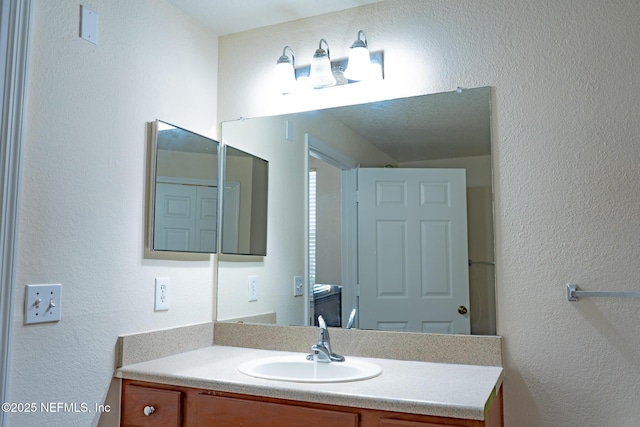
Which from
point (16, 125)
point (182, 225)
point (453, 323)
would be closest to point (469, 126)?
point (453, 323)

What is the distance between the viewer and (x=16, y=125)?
142 cm

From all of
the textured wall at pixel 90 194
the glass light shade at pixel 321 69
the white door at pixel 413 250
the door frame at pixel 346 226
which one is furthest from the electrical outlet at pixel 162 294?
the glass light shade at pixel 321 69

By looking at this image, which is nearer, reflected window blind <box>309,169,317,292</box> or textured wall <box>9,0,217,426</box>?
textured wall <box>9,0,217,426</box>

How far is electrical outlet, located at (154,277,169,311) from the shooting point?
1888 millimetres

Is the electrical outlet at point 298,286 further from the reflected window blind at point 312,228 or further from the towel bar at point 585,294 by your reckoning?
the towel bar at point 585,294

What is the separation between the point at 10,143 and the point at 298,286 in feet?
3.75

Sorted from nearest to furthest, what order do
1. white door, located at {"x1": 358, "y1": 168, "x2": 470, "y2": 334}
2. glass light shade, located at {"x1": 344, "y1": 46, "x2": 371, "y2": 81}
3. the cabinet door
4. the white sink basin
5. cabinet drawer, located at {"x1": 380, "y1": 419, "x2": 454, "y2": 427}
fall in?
cabinet drawer, located at {"x1": 380, "y1": 419, "x2": 454, "y2": 427}, the cabinet door, the white sink basin, white door, located at {"x1": 358, "y1": 168, "x2": 470, "y2": 334}, glass light shade, located at {"x1": 344, "y1": 46, "x2": 371, "y2": 81}

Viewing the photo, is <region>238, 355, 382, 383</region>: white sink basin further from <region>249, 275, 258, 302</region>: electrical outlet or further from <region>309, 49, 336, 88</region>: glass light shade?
<region>309, 49, 336, 88</region>: glass light shade

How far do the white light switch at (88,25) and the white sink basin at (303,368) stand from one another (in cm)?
118

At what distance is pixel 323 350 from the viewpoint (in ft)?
5.97

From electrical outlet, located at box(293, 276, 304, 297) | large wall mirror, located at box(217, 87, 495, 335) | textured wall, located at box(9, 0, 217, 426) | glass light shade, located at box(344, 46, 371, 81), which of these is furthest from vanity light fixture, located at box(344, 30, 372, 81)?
electrical outlet, located at box(293, 276, 304, 297)

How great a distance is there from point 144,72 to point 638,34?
1.68 metres

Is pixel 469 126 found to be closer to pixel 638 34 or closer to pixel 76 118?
pixel 638 34

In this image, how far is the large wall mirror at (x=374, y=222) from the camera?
1.82 meters
